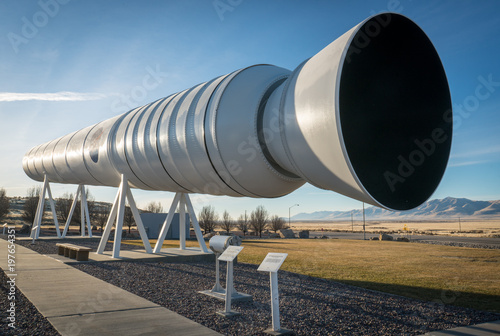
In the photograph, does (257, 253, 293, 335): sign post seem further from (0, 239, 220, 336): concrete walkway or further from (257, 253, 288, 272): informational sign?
(0, 239, 220, 336): concrete walkway

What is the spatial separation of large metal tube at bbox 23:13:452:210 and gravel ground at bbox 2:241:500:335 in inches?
81.8

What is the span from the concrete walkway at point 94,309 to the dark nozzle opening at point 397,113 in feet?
9.94

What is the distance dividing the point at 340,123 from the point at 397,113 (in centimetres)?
162

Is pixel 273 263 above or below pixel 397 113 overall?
below

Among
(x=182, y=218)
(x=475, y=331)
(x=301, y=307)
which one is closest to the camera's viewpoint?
(x=475, y=331)

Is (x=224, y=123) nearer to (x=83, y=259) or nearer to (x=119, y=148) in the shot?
(x=119, y=148)

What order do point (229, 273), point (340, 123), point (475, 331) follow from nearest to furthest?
1. point (340, 123)
2. point (475, 331)
3. point (229, 273)

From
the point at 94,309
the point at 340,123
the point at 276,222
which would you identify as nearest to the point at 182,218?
the point at 94,309

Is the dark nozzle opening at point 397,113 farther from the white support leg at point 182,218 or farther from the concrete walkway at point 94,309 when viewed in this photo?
the white support leg at point 182,218

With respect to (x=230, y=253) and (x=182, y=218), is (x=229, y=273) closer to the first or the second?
(x=230, y=253)

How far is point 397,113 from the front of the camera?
15.7 ft

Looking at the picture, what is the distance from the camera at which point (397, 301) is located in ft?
23.8

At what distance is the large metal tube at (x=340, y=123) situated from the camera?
4020 millimetres

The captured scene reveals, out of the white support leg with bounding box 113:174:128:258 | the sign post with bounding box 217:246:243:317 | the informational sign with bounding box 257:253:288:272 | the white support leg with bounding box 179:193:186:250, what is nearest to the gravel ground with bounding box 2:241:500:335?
the sign post with bounding box 217:246:243:317
